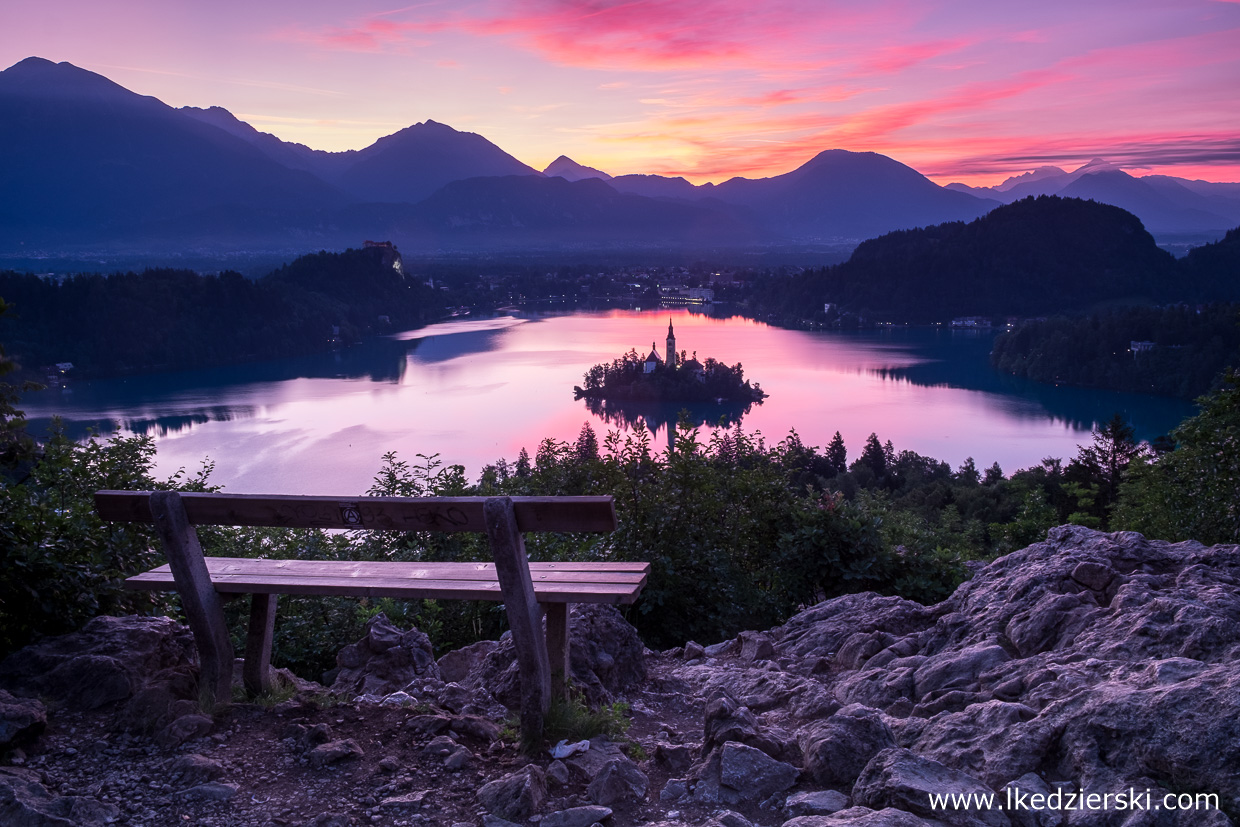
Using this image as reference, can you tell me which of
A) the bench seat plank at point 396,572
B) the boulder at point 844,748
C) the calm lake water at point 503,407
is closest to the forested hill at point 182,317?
the calm lake water at point 503,407

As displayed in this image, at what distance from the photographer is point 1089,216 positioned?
13425cm

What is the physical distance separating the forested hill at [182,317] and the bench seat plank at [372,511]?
2712 inches

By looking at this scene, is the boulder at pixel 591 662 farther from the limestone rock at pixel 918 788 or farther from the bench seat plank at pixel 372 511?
the limestone rock at pixel 918 788

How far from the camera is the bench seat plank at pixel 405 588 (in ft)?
9.64

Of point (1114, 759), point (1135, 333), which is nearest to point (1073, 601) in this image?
point (1114, 759)

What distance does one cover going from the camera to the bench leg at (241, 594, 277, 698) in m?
3.34

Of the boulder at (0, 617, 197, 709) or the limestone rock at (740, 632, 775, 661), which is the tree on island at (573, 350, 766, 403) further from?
the boulder at (0, 617, 197, 709)

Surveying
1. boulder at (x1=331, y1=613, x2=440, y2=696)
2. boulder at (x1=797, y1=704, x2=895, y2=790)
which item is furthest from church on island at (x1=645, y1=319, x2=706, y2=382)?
boulder at (x1=797, y1=704, x2=895, y2=790)

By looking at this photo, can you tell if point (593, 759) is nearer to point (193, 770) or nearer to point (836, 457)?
point (193, 770)

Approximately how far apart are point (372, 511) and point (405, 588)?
357mm

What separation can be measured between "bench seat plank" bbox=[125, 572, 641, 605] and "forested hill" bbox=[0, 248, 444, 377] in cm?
6885

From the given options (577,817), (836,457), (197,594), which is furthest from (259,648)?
(836,457)

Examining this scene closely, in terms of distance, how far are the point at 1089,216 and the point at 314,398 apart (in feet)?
402

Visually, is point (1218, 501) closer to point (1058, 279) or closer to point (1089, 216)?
point (1058, 279)
